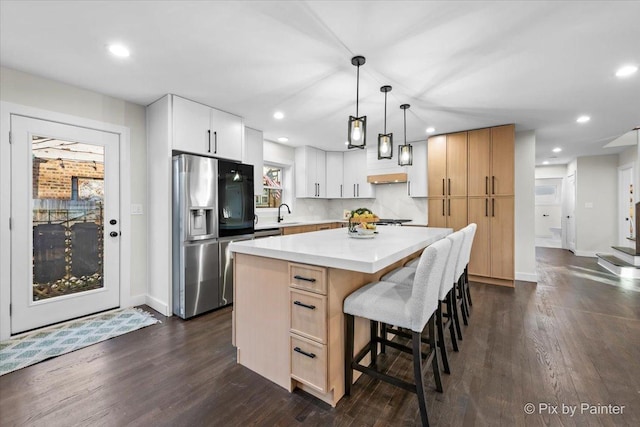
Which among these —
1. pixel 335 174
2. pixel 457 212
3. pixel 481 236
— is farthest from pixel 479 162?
pixel 335 174

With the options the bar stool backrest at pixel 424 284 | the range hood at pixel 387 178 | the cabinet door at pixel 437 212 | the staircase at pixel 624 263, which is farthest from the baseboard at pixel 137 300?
the staircase at pixel 624 263

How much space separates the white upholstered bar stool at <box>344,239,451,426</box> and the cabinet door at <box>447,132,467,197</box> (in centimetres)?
317

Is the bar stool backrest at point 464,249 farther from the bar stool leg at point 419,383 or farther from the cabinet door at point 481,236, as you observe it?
the cabinet door at point 481,236

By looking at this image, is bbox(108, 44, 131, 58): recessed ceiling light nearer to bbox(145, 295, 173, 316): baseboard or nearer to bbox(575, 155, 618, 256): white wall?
bbox(145, 295, 173, 316): baseboard

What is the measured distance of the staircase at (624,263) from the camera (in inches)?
181

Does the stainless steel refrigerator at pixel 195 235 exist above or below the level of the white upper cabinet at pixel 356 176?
below

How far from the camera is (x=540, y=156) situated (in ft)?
21.2

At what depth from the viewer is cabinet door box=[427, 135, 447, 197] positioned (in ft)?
15.0

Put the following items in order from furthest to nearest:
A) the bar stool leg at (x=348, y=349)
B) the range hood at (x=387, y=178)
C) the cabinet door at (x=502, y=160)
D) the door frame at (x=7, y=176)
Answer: the range hood at (x=387, y=178)
the cabinet door at (x=502, y=160)
the door frame at (x=7, y=176)
the bar stool leg at (x=348, y=349)

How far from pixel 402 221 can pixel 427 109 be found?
2.19m

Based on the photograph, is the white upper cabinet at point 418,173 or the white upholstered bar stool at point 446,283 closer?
the white upholstered bar stool at point 446,283

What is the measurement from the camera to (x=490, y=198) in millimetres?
4195

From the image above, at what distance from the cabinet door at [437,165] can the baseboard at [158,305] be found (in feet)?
13.6

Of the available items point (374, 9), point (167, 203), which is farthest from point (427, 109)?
point (167, 203)
